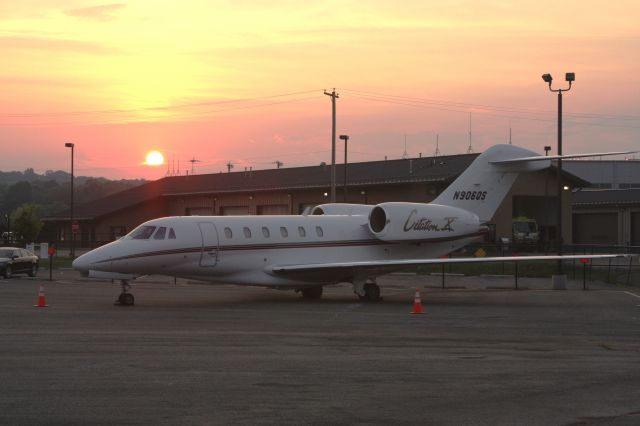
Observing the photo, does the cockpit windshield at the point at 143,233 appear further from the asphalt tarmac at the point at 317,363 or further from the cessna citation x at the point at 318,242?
the asphalt tarmac at the point at 317,363

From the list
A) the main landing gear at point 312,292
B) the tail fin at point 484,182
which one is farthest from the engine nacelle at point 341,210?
the main landing gear at point 312,292

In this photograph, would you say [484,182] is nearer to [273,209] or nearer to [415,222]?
[415,222]

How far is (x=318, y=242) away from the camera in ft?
98.4

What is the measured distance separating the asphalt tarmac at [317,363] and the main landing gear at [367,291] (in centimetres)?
165

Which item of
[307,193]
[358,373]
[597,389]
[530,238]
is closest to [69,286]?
[358,373]

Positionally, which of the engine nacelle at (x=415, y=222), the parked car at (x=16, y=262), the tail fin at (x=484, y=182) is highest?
the tail fin at (x=484, y=182)

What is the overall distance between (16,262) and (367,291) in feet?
67.7

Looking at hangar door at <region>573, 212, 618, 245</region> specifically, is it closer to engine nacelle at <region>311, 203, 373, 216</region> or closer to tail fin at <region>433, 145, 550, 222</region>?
tail fin at <region>433, 145, 550, 222</region>

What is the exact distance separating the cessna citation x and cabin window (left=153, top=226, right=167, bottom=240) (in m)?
0.03

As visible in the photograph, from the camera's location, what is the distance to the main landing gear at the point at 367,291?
2917cm

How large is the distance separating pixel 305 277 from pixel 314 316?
5.56 m

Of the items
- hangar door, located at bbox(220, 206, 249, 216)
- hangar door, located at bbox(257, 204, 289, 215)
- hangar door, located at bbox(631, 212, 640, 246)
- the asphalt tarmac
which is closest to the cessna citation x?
the asphalt tarmac

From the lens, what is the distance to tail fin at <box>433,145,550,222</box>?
32.6m

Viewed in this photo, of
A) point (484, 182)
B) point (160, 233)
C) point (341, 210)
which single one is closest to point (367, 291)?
point (341, 210)
